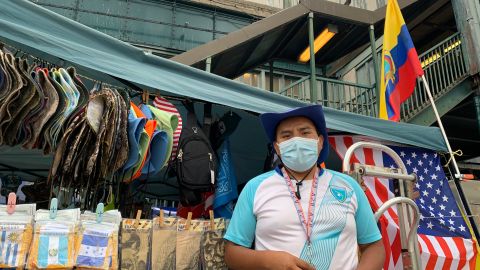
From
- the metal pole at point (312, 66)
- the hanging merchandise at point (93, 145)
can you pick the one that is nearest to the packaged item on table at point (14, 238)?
the hanging merchandise at point (93, 145)

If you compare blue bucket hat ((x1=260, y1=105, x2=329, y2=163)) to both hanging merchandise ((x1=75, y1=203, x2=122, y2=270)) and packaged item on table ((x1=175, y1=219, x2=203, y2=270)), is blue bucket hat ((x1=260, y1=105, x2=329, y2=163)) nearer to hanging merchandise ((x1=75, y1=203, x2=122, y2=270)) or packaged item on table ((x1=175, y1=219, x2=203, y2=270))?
packaged item on table ((x1=175, y1=219, x2=203, y2=270))

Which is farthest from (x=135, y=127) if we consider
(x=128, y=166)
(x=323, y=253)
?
(x=323, y=253)

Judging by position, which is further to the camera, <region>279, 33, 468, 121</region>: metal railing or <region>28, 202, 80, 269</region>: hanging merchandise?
<region>279, 33, 468, 121</region>: metal railing

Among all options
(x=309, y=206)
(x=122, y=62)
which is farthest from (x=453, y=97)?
(x=122, y=62)

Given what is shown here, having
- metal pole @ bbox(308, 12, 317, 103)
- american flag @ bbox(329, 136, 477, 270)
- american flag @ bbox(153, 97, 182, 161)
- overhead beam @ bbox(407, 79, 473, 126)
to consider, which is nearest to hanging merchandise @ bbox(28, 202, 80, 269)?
american flag @ bbox(153, 97, 182, 161)

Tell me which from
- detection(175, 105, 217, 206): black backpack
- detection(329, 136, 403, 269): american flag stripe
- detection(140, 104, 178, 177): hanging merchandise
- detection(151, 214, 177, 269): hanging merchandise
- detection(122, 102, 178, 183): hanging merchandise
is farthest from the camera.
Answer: detection(329, 136, 403, 269): american flag stripe

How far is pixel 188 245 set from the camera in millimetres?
2309

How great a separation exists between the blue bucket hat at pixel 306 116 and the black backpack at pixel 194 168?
33.5 inches

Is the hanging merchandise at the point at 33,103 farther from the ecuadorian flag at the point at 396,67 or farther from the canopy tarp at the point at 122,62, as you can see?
the ecuadorian flag at the point at 396,67

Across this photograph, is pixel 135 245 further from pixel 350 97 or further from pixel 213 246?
pixel 350 97

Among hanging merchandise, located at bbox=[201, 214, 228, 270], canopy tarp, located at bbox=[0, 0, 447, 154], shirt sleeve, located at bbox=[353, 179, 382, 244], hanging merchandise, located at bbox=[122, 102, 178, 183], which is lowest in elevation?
hanging merchandise, located at bbox=[201, 214, 228, 270]

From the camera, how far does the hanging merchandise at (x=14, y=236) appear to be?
69.6 inches

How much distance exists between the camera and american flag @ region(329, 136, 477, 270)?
137 inches

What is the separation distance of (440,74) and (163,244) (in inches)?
269
